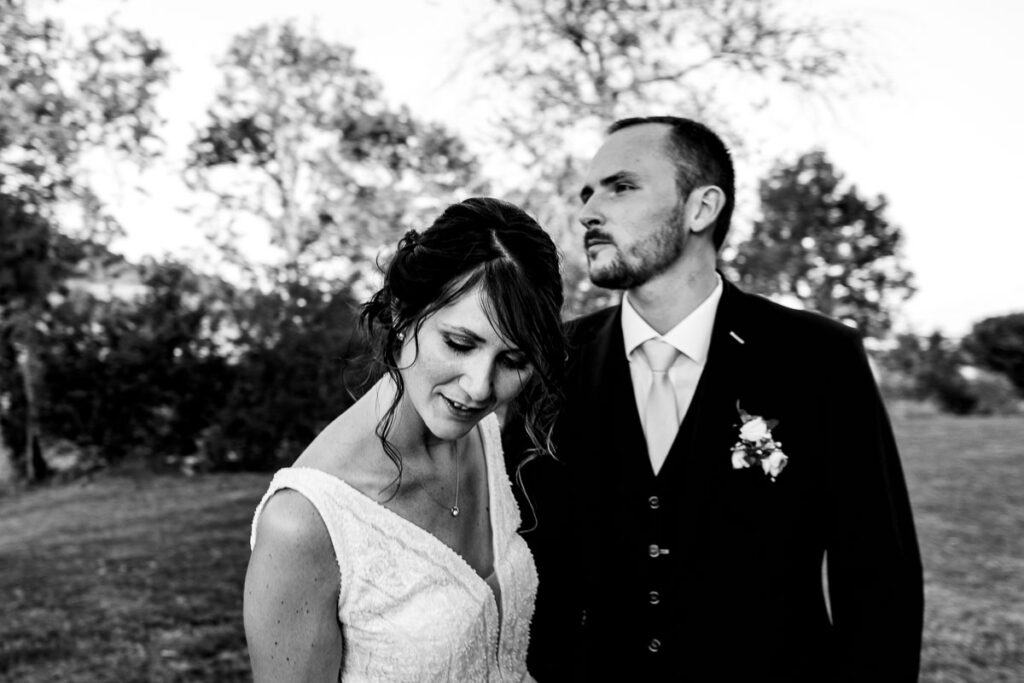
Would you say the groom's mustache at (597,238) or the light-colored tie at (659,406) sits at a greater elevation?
the groom's mustache at (597,238)

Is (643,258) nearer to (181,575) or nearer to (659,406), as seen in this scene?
(659,406)

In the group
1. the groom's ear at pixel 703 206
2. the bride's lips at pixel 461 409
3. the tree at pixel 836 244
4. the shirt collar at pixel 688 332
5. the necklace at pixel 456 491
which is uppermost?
the tree at pixel 836 244

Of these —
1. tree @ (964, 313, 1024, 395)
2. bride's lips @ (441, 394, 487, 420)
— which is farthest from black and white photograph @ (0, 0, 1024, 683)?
tree @ (964, 313, 1024, 395)

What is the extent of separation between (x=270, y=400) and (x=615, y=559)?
9976 millimetres

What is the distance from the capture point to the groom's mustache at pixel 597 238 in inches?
113

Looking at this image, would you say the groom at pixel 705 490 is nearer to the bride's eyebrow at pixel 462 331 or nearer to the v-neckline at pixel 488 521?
the v-neckline at pixel 488 521

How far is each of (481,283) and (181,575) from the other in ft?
19.6

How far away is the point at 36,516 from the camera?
9586 mm

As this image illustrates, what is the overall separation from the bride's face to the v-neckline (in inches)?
8.8

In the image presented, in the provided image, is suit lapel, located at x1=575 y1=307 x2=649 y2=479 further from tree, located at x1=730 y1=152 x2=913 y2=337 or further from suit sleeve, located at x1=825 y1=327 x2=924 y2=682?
tree, located at x1=730 y1=152 x2=913 y2=337

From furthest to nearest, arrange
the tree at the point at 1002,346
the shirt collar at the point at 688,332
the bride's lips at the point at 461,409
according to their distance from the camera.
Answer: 1. the tree at the point at 1002,346
2. the shirt collar at the point at 688,332
3. the bride's lips at the point at 461,409

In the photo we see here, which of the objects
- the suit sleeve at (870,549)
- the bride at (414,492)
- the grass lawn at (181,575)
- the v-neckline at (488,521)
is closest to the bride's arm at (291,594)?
the bride at (414,492)

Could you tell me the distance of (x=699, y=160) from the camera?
301 cm

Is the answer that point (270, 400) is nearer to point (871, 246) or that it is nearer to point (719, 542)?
point (719, 542)
